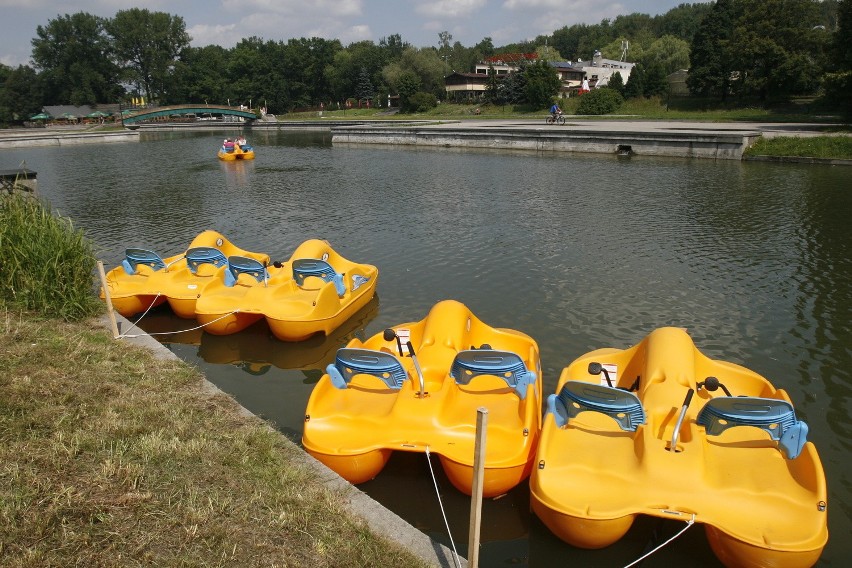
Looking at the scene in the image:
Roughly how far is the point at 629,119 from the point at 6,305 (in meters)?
47.2

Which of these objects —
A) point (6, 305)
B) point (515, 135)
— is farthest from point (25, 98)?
point (6, 305)

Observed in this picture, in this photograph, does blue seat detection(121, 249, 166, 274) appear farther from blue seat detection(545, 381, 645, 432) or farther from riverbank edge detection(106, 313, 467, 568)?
blue seat detection(545, 381, 645, 432)

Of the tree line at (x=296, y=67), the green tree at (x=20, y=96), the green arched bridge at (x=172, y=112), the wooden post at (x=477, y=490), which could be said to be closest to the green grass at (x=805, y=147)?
the tree line at (x=296, y=67)

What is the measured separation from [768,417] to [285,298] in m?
7.05

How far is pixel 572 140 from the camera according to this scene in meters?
34.4

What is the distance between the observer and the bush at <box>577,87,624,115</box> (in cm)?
5309

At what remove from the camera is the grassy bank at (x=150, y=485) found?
3930mm

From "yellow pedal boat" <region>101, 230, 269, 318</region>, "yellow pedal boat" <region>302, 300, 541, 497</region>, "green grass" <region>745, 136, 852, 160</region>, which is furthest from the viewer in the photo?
"green grass" <region>745, 136, 852, 160</region>

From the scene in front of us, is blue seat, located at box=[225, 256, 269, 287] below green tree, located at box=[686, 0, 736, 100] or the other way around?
below

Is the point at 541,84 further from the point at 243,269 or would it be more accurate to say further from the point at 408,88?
the point at 243,269

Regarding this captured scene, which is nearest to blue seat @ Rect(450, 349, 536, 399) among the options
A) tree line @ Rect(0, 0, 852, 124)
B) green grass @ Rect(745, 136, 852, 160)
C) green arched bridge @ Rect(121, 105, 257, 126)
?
green grass @ Rect(745, 136, 852, 160)

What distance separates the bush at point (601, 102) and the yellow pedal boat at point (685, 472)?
51.5m

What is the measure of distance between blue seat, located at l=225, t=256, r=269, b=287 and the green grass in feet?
89.3

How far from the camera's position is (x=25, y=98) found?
310 feet
